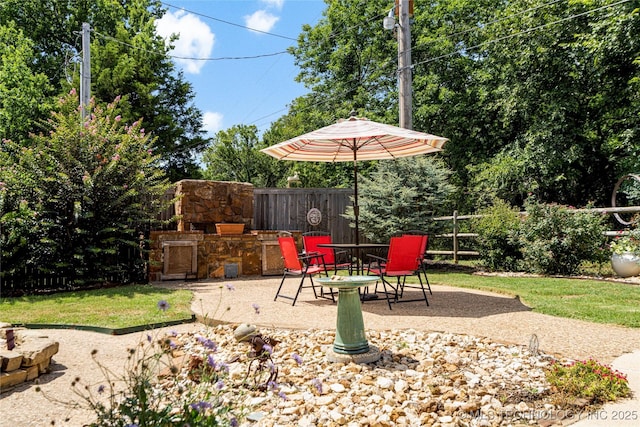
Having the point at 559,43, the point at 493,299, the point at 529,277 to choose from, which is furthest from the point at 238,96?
the point at 493,299

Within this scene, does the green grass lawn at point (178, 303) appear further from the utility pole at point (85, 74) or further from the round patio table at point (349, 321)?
the utility pole at point (85, 74)

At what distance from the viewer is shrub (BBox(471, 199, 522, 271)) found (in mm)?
8875

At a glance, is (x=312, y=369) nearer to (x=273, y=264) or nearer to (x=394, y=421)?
(x=394, y=421)

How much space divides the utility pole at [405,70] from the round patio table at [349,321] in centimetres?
724

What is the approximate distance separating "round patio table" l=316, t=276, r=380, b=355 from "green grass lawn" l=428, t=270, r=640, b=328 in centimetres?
261

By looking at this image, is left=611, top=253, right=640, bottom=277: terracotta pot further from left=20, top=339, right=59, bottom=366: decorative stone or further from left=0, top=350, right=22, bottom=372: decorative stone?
left=0, top=350, right=22, bottom=372: decorative stone

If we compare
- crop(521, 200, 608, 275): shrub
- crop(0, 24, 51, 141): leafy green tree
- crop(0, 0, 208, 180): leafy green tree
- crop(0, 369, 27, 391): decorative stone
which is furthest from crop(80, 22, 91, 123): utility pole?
crop(521, 200, 608, 275): shrub

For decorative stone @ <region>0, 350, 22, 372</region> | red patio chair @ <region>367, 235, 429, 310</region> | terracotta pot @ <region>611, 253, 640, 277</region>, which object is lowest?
decorative stone @ <region>0, 350, 22, 372</region>

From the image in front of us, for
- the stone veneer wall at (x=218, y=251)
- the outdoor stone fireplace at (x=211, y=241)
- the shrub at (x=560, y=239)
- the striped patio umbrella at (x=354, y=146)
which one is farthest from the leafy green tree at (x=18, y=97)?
the shrub at (x=560, y=239)

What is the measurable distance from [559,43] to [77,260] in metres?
12.8

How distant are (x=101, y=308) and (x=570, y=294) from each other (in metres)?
5.88

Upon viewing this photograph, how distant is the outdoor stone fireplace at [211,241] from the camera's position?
8375 millimetres

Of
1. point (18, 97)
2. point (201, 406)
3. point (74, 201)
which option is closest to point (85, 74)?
point (74, 201)

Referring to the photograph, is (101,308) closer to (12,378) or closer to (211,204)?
(12,378)
